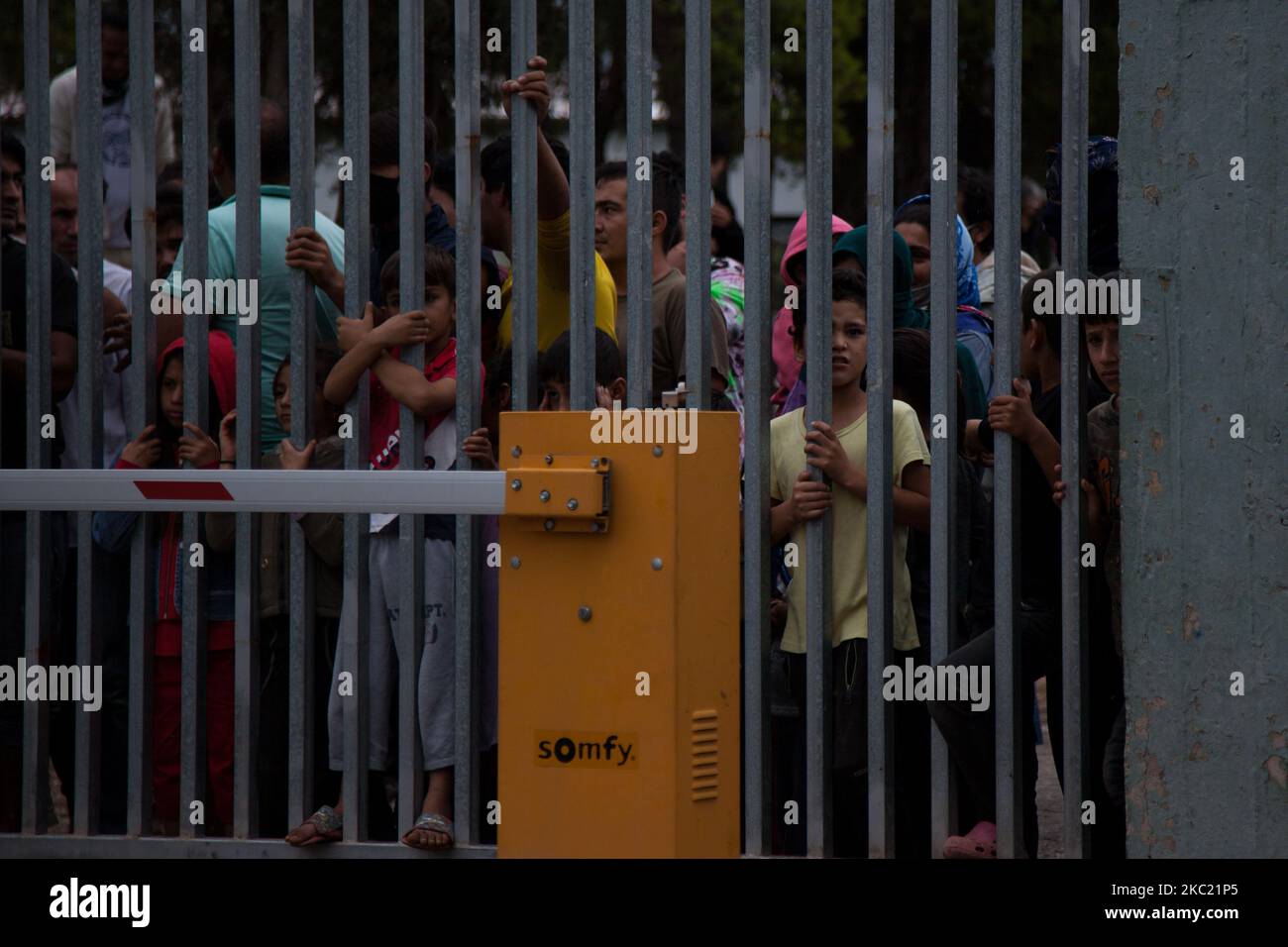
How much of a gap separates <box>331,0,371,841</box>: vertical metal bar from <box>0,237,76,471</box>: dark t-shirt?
990 mm

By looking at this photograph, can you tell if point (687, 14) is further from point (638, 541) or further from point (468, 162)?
point (638, 541)

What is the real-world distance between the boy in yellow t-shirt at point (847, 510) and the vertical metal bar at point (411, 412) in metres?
0.88

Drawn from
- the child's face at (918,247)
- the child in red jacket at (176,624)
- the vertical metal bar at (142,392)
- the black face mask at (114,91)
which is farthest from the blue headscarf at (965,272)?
the black face mask at (114,91)

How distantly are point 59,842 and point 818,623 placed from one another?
6.65ft

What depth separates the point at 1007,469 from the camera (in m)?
4.30

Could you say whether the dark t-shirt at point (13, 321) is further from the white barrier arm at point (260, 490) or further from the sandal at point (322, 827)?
the sandal at point (322, 827)

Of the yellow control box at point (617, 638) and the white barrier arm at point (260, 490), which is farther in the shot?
the white barrier arm at point (260, 490)

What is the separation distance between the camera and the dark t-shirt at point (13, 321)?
17.1 ft

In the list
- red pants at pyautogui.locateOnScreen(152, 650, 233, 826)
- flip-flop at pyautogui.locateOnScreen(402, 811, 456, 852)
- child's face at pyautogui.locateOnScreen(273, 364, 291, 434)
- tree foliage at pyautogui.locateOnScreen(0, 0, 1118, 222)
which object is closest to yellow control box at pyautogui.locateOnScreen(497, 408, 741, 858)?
flip-flop at pyautogui.locateOnScreen(402, 811, 456, 852)

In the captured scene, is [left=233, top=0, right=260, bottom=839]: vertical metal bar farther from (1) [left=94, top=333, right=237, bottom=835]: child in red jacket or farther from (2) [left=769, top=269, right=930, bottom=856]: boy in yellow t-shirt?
(2) [left=769, top=269, right=930, bottom=856]: boy in yellow t-shirt

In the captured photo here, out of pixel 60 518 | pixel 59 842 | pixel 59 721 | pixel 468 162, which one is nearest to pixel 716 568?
pixel 468 162

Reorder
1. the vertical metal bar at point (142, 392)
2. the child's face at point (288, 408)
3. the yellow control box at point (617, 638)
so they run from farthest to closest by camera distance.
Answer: the child's face at point (288, 408) < the vertical metal bar at point (142, 392) < the yellow control box at point (617, 638)

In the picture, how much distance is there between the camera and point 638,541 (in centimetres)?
Answer: 347

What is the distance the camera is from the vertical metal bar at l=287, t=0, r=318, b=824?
4.63 metres
